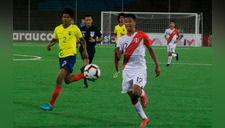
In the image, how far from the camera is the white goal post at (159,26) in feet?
125

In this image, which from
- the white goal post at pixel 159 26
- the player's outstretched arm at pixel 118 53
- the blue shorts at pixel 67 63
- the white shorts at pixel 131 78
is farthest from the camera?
the white goal post at pixel 159 26

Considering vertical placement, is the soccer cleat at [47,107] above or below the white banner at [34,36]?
below

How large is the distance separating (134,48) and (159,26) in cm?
3396

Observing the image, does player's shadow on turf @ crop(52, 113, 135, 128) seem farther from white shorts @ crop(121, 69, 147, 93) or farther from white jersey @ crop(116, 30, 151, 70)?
white jersey @ crop(116, 30, 151, 70)

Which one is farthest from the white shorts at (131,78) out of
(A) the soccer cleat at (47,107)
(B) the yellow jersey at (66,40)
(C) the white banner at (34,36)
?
(C) the white banner at (34,36)

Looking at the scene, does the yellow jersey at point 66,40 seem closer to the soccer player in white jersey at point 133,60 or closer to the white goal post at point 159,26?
the soccer player in white jersey at point 133,60

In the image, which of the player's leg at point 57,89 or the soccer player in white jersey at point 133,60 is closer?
the soccer player in white jersey at point 133,60

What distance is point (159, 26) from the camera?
4041cm

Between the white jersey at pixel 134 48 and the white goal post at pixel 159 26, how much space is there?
1204 inches

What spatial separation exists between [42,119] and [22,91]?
11.6 feet

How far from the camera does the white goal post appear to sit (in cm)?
3797

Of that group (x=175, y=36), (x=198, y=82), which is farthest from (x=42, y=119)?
(x=175, y=36)

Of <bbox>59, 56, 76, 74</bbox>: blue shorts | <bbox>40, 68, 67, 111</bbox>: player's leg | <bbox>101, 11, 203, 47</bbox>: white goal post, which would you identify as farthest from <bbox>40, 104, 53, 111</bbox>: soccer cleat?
<bbox>101, 11, 203, 47</bbox>: white goal post

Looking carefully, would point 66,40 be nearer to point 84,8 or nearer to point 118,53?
point 118,53
